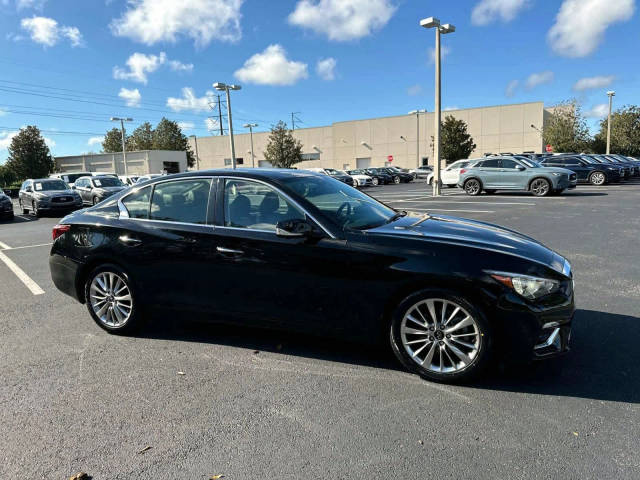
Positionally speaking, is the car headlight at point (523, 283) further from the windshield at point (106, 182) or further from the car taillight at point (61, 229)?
the windshield at point (106, 182)

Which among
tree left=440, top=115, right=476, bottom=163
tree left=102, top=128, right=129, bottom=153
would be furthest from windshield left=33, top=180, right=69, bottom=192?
tree left=102, top=128, right=129, bottom=153

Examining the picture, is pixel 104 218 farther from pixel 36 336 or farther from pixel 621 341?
pixel 621 341

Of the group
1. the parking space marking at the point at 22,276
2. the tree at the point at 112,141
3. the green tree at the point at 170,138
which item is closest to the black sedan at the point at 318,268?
the parking space marking at the point at 22,276

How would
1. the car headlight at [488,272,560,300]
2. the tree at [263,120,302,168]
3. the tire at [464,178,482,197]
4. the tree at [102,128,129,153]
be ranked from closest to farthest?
the car headlight at [488,272,560,300] < the tire at [464,178,482,197] < the tree at [263,120,302,168] < the tree at [102,128,129,153]

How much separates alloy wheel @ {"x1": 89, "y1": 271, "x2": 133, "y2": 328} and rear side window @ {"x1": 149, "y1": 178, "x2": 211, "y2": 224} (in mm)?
744

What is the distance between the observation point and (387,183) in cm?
4097

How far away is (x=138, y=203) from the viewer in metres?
4.46

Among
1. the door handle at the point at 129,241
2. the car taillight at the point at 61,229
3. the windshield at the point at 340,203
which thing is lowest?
the door handle at the point at 129,241

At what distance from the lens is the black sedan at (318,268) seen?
10.4 ft

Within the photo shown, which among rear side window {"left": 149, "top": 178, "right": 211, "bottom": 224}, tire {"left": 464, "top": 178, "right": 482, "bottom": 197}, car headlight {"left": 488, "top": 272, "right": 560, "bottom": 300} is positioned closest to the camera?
car headlight {"left": 488, "top": 272, "right": 560, "bottom": 300}

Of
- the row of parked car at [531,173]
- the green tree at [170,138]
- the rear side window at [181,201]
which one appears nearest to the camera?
the rear side window at [181,201]

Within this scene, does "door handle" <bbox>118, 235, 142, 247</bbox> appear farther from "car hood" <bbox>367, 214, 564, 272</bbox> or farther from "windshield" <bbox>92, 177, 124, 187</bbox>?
"windshield" <bbox>92, 177, 124, 187</bbox>

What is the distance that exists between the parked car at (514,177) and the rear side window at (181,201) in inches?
674

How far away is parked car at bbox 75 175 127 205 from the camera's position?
20.4 meters
